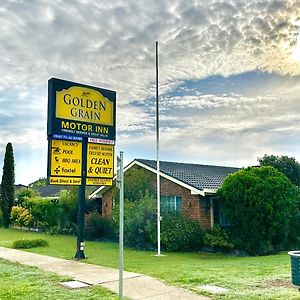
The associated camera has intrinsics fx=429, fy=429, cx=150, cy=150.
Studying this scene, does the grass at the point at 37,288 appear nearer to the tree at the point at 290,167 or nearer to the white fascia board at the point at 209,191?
the white fascia board at the point at 209,191

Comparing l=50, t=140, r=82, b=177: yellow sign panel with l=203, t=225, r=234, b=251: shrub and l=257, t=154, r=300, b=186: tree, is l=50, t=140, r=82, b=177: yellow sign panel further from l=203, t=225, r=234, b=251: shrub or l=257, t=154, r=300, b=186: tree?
l=257, t=154, r=300, b=186: tree

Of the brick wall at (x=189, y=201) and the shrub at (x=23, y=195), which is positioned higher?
the shrub at (x=23, y=195)

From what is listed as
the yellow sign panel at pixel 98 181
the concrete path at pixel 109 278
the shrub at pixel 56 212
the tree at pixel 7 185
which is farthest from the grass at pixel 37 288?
the tree at pixel 7 185

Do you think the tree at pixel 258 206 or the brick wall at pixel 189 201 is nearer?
the tree at pixel 258 206

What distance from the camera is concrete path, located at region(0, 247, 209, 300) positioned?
8273 millimetres

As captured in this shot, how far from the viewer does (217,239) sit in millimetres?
18078

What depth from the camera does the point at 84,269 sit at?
39.1 feet

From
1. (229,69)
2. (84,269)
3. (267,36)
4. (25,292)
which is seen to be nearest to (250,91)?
(229,69)

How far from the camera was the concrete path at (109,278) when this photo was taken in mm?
8273

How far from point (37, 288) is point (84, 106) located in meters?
7.09

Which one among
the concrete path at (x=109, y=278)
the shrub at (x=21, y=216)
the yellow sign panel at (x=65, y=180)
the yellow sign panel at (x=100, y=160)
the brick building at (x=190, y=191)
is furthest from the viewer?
the shrub at (x=21, y=216)

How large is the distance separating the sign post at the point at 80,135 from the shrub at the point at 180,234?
14.5ft

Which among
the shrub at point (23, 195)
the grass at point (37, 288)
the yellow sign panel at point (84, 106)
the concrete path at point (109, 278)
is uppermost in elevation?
the yellow sign panel at point (84, 106)

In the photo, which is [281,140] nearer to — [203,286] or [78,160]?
[78,160]
